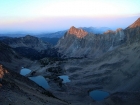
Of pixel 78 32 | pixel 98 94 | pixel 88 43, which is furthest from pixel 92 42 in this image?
pixel 98 94

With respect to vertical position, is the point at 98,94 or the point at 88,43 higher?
the point at 88,43

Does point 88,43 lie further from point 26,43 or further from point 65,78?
point 65,78

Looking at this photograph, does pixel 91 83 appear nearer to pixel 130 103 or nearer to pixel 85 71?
pixel 85 71

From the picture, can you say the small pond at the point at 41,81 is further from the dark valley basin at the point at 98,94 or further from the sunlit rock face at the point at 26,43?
the sunlit rock face at the point at 26,43

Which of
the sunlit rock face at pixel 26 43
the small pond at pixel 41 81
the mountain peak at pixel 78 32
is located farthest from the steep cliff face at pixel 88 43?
the small pond at pixel 41 81

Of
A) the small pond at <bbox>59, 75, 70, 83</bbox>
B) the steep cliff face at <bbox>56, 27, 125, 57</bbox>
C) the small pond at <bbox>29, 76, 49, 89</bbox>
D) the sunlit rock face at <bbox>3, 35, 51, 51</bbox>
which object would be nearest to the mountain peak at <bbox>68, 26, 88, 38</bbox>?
the steep cliff face at <bbox>56, 27, 125, 57</bbox>

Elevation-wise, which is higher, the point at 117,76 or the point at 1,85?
the point at 1,85

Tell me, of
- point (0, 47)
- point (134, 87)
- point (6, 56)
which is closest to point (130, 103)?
point (134, 87)
